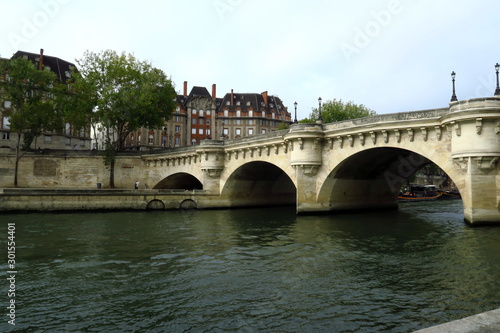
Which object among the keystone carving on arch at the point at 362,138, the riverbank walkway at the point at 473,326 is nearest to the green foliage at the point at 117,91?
the keystone carving on arch at the point at 362,138

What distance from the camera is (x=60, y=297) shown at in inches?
386

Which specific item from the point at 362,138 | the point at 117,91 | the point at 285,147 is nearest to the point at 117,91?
the point at 117,91

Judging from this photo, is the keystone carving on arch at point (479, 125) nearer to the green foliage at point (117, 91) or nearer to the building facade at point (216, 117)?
the green foliage at point (117, 91)

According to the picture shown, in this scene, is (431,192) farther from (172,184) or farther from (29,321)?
(29,321)

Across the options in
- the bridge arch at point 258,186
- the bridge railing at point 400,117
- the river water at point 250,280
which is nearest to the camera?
the river water at point 250,280

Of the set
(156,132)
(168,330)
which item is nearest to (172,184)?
(156,132)

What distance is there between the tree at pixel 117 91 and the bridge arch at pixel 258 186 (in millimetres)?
15204

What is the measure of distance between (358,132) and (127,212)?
20.7m

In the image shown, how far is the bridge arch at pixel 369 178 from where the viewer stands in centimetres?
2955

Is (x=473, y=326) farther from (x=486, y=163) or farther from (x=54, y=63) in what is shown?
(x=54, y=63)

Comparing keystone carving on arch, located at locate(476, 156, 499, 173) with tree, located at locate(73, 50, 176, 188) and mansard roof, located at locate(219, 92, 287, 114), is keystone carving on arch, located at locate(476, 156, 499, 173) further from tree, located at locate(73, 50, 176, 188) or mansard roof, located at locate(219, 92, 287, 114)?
mansard roof, located at locate(219, 92, 287, 114)

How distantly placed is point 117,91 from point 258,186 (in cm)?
2142

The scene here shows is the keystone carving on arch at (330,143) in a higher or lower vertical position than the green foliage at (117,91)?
lower

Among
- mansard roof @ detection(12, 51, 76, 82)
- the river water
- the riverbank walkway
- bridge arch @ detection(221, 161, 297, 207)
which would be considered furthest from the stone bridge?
mansard roof @ detection(12, 51, 76, 82)
